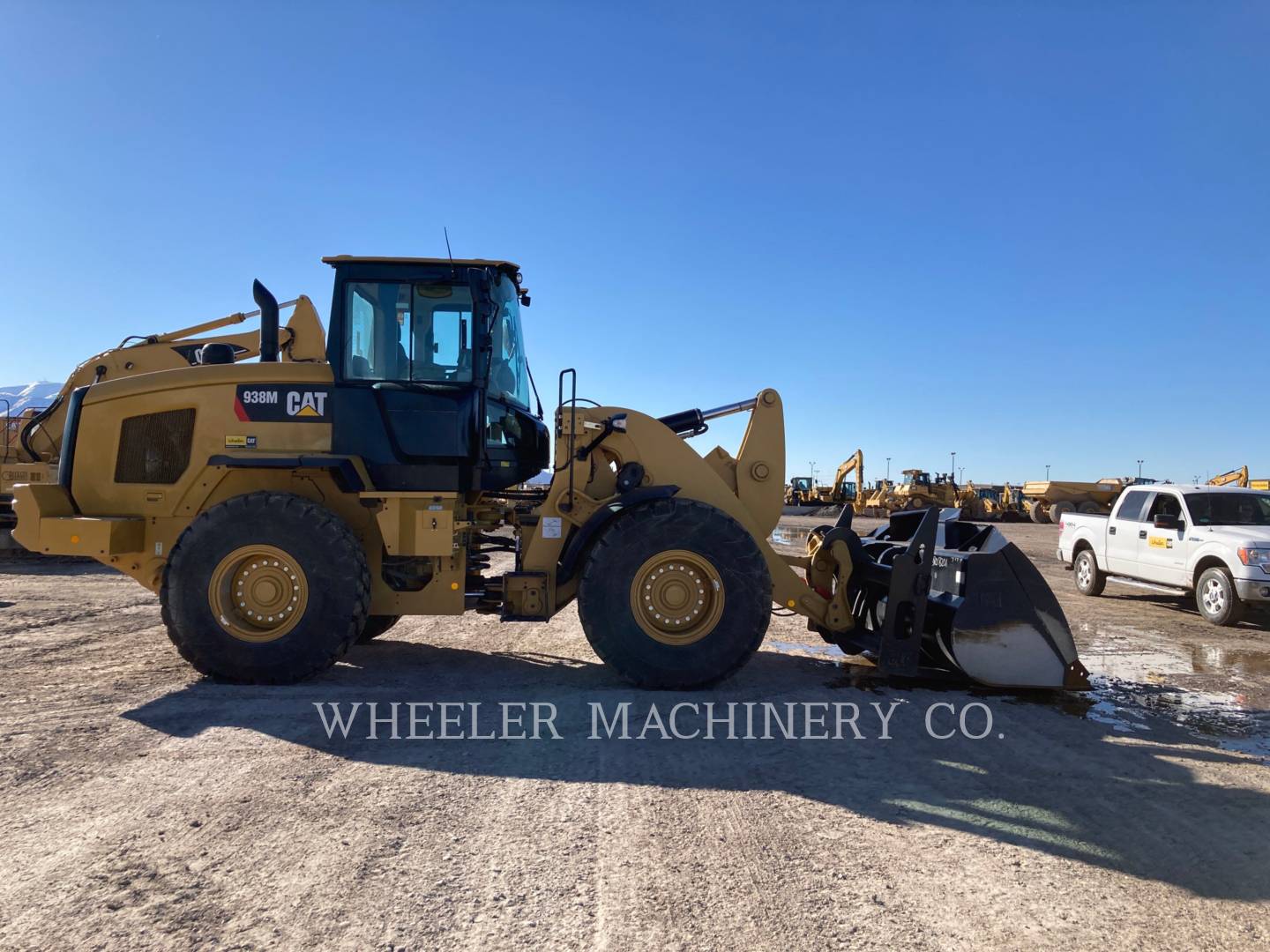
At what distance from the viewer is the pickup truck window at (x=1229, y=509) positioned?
10281mm

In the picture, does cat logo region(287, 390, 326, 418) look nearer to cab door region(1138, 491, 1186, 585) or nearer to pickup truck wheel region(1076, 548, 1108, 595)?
cab door region(1138, 491, 1186, 585)

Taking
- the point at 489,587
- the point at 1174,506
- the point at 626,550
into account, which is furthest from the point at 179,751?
the point at 1174,506

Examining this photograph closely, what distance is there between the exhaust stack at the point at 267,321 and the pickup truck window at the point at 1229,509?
38.0ft

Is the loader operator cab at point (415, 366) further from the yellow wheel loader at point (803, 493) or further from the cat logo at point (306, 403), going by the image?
the yellow wheel loader at point (803, 493)

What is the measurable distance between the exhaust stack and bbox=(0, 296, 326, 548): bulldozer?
0.28 meters

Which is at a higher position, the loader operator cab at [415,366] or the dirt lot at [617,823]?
the loader operator cab at [415,366]

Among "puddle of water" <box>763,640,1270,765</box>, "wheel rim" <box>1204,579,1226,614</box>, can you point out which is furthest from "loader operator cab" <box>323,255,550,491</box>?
"wheel rim" <box>1204,579,1226,614</box>

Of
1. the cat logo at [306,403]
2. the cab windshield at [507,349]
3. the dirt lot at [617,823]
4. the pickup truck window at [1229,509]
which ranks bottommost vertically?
the dirt lot at [617,823]

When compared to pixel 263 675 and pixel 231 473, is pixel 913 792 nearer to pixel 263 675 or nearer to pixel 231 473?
pixel 263 675

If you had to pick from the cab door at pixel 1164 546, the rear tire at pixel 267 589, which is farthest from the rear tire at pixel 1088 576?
the rear tire at pixel 267 589

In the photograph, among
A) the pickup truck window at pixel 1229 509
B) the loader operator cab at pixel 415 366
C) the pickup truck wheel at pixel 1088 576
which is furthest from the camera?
the pickup truck wheel at pixel 1088 576

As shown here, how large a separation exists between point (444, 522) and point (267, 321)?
242cm

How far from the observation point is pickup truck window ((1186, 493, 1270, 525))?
10281 millimetres

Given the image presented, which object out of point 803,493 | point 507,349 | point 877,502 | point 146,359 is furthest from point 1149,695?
point 803,493
